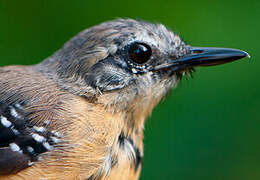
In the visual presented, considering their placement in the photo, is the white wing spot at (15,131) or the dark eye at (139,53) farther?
the dark eye at (139,53)

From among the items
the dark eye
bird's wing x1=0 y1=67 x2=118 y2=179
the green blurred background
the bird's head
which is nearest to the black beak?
the bird's head

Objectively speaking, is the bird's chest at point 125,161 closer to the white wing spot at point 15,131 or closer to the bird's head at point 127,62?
the bird's head at point 127,62

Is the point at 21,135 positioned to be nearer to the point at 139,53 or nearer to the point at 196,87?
the point at 139,53

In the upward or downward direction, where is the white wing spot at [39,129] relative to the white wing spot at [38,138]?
upward

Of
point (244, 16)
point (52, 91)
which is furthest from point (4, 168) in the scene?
point (244, 16)

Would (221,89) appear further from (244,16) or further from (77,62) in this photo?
(77,62)

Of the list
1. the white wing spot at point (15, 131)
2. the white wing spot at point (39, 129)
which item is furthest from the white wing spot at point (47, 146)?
the white wing spot at point (15, 131)

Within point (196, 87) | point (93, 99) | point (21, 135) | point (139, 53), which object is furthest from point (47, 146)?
point (196, 87)

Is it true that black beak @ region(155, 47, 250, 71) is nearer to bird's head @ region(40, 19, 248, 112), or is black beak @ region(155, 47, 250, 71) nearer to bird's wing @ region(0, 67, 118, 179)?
bird's head @ region(40, 19, 248, 112)
